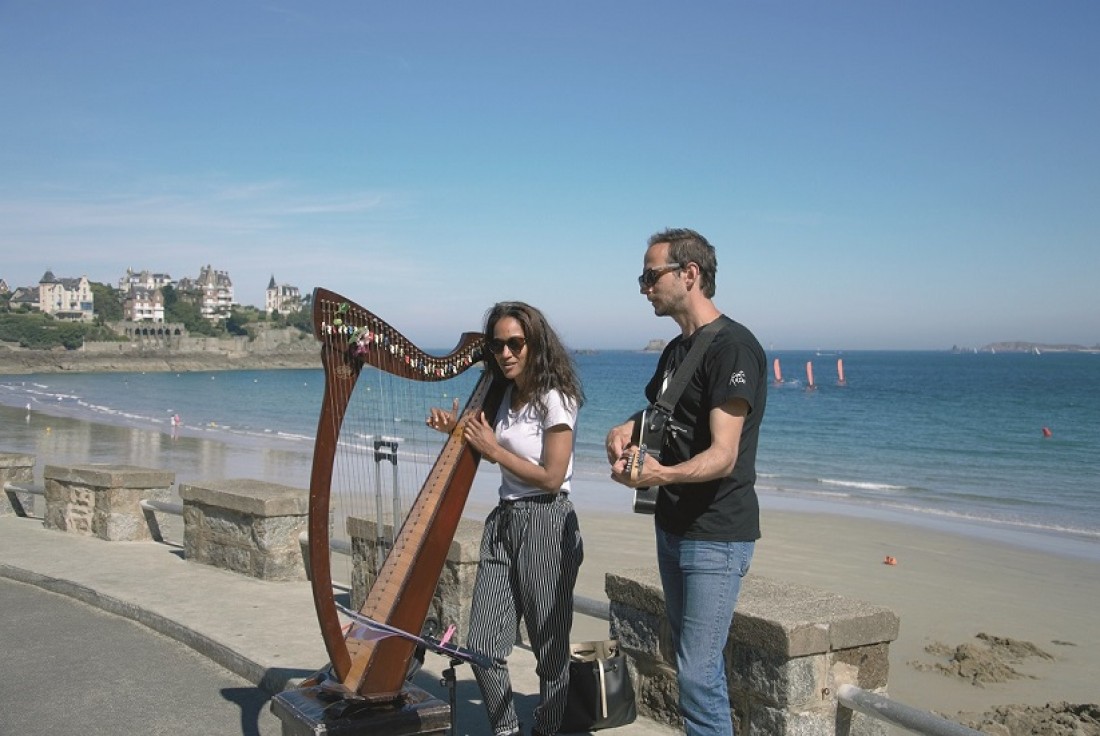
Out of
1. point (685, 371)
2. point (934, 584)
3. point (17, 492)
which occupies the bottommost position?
point (934, 584)

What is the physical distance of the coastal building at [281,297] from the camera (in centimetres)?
17712

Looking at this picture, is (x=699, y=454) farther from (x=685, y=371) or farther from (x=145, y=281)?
(x=145, y=281)

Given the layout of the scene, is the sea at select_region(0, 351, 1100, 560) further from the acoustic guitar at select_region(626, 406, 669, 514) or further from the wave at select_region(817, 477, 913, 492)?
the acoustic guitar at select_region(626, 406, 669, 514)

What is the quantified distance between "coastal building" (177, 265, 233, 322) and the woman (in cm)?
16307

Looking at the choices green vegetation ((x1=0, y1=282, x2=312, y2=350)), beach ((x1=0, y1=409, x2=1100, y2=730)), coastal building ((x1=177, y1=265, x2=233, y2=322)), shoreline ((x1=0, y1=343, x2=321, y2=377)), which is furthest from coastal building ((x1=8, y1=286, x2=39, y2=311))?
beach ((x1=0, y1=409, x2=1100, y2=730))

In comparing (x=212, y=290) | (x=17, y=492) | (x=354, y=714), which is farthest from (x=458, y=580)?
(x=212, y=290)

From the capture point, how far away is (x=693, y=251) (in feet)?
9.29

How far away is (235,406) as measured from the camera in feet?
171

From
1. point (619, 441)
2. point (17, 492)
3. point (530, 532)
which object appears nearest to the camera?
point (619, 441)

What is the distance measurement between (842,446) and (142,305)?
136961mm

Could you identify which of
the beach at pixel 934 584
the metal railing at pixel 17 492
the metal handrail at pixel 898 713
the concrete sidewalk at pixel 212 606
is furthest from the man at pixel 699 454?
the metal railing at pixel 17 492

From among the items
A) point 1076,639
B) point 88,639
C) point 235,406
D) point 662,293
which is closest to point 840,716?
point 662,293

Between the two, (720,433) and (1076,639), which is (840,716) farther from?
(1076,639)

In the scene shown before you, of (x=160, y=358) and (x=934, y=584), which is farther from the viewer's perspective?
(x=160, y=358)
